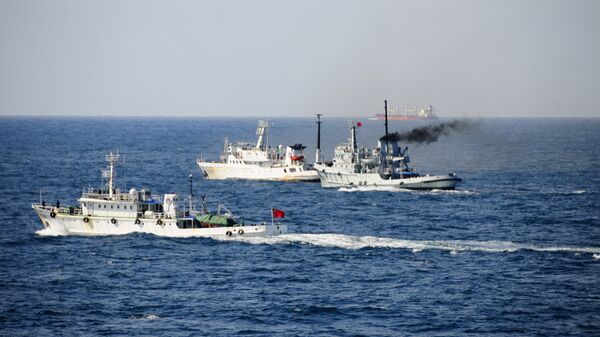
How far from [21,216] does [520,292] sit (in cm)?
6815

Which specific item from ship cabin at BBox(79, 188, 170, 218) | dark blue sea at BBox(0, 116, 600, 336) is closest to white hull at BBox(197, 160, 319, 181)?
dark blue sea at BBox(0, 116, 600, 336)

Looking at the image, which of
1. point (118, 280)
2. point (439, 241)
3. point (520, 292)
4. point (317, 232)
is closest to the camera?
point (520, 292)

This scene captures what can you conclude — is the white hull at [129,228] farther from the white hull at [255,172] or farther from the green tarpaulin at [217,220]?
the white hull at [255,172]

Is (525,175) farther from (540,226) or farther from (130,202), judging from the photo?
(130,202)

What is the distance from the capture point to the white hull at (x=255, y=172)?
170750 millimetres

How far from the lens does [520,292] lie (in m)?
75.7

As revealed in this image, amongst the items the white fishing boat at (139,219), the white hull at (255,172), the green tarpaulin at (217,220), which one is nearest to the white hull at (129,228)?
the white fishing boat at (139,219)

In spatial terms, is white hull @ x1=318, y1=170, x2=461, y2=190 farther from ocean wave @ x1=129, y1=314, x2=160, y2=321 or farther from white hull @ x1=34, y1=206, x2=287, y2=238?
ocean wave @ x1=129, y1=314, x2=160, y2=321

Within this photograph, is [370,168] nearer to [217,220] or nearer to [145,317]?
[217,220]

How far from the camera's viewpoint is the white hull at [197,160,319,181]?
560 ft

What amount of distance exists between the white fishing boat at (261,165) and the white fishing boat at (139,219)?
7130 centimetres

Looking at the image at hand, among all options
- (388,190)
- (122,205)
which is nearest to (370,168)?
(388,190)

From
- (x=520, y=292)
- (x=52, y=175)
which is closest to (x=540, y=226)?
(x=520, y=292)

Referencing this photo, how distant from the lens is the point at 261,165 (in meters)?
175
